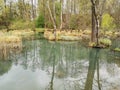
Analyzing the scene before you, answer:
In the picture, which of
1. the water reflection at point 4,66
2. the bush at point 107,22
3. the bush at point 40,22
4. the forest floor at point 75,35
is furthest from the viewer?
the bush at point 40,22

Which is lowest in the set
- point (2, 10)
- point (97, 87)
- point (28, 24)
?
point (97, 87)

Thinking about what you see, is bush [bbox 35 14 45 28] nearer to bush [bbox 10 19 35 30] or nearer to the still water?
bush [bbox 10 19 35 30]

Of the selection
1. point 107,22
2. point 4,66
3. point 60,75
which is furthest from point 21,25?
point 60,75

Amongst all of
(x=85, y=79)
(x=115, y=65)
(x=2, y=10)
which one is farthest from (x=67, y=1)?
(x=85, y=79)

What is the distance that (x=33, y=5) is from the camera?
5088 centimetres

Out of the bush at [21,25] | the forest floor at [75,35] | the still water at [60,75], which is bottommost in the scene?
the still water at [60,75]

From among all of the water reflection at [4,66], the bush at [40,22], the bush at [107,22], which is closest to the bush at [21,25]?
the bush at [40,22]

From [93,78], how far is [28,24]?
32.1 m

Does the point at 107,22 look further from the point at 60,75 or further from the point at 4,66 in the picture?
the point at 60,75

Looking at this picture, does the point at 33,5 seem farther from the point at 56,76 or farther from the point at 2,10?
the point at 56,76

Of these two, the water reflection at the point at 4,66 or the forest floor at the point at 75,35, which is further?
the forest floor at the point at 75,35

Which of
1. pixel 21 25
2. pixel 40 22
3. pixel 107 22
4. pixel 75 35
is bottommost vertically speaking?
pixel 75 35

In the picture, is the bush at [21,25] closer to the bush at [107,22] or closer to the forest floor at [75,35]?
the forest floor at [75,35]

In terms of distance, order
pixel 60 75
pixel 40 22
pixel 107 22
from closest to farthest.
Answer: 1. pixel 60 75
2. pixel 107 22
3. pixel 40 22
